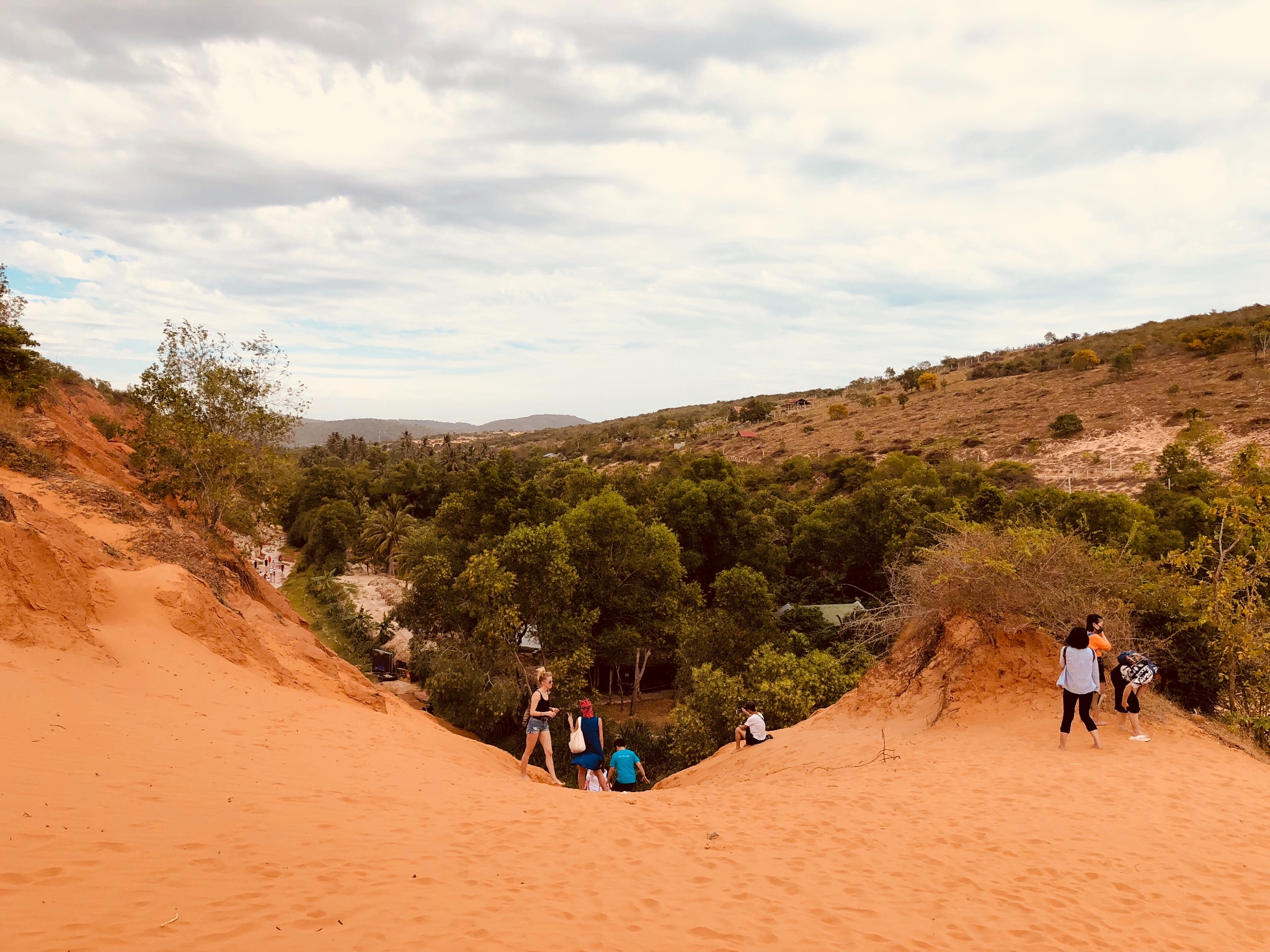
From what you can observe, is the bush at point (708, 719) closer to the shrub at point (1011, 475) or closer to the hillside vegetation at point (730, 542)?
the hillside vegetation at point (730, 542)

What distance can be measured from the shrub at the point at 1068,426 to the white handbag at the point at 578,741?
4794 centimetres

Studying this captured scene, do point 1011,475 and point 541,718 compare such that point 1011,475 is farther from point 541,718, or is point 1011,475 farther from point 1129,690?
point 541,718

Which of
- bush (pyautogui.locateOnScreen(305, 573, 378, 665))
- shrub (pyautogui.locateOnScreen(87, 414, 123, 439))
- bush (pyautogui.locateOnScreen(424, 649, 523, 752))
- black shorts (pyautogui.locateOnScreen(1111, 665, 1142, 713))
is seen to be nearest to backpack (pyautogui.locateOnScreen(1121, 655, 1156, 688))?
black shorts (pyautogui.locateOnScreen(1111, 665, 1142, 713))

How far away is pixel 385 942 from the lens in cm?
460

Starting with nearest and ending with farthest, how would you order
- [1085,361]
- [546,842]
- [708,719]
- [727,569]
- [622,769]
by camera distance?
[546,842]
[622,769]
[708,719]
[727,569]
[1085,361]

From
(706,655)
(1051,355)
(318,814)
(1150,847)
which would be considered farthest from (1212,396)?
(318,814)

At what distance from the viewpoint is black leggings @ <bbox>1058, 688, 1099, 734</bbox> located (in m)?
9.96

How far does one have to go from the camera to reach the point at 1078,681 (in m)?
9.70

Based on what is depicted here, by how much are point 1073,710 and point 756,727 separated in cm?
582

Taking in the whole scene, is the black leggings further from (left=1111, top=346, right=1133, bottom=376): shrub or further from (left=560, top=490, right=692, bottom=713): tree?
(left=1111, top=346, right=1133, bottom=376): shrub

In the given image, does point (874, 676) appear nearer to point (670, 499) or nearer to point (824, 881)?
point (824, 881)

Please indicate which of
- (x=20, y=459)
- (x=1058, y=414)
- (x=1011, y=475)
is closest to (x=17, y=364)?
(x=20, y=459)

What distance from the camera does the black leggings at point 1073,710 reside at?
996 cm

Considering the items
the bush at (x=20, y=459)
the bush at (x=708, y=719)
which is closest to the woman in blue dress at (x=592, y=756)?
the bush at (x=708, y=719)
